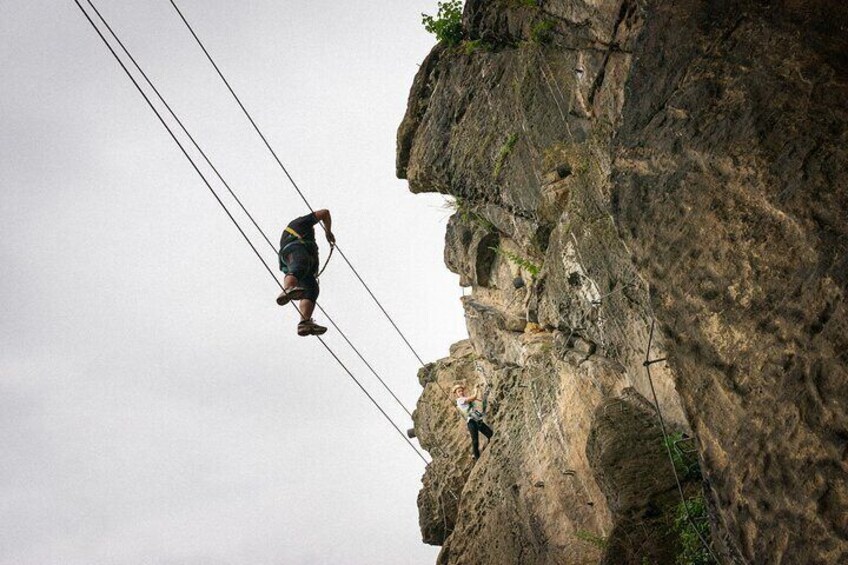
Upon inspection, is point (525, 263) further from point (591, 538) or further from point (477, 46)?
point (591, 538)

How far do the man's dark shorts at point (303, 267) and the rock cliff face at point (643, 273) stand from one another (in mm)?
4392

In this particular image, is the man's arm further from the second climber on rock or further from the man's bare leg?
the second climber on rock

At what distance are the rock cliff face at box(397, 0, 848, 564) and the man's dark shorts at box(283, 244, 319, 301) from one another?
173 inches

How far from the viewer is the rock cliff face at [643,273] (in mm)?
4055

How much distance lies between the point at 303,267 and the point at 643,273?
19.7 ft

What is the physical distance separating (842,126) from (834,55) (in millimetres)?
633

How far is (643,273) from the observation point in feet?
16.9

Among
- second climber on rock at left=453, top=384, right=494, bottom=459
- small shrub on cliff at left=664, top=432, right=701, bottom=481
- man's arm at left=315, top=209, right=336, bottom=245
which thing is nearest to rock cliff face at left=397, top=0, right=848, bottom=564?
small shrub on cliff at left=664, top=432, right=701, bottom=481

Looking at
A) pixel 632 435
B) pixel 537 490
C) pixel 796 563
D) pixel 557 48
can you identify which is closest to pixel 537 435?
pixel 537 490

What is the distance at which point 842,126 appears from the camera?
408 cm

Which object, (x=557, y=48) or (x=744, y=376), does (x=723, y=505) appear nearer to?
(x=744, y=376)

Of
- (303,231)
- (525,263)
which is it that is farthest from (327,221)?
(525,263)

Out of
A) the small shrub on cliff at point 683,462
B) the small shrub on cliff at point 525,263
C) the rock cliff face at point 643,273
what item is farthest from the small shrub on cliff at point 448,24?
the small shrub on cliff at point 683,462

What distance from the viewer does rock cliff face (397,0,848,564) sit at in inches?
160
